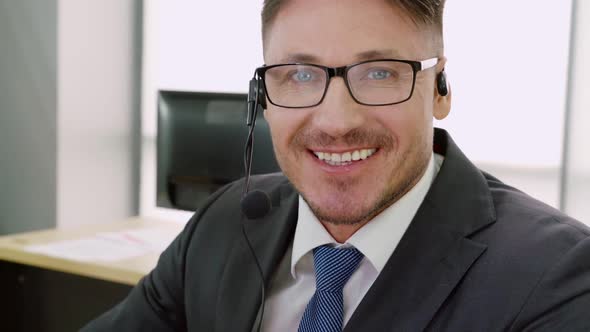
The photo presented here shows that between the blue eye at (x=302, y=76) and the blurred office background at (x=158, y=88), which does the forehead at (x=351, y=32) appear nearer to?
the blue eye at (x=302, y=76)

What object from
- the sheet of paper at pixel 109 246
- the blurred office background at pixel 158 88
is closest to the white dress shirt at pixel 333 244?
the sheet of paper at pixel 109 246

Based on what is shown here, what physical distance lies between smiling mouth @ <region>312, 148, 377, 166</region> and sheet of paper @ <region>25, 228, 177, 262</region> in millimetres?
1113

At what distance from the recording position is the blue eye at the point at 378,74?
980 millimetres

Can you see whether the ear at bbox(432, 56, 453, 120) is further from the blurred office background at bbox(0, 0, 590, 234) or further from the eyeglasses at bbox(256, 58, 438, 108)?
the blurred office background at bbox(0, 0, 590, 234)

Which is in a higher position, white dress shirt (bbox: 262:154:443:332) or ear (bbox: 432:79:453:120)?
ear (bbox: 432:79:453:120)

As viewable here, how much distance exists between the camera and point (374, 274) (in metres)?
1.04

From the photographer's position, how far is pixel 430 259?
3.19 ft

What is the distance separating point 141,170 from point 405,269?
3.14m

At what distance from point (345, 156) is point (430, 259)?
0.67 feet

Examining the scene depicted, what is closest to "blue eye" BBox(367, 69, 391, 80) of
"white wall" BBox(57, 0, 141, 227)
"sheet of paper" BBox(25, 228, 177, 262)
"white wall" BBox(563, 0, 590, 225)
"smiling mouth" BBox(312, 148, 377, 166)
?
"smiling mouth" BBox(312, 148, 377, 166)

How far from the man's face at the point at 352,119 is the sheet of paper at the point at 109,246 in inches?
43.0

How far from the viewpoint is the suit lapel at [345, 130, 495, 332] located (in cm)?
93

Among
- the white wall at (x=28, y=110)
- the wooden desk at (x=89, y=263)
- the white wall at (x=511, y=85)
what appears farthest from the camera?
the white wall at (x=28, y=110)

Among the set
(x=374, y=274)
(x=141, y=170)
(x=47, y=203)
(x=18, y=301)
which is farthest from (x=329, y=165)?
(x=141, y=170)
